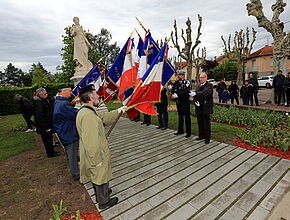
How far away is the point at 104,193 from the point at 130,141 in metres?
3.08

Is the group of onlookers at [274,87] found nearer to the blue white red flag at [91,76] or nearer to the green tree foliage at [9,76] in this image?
the blue white red flag at [91,76]

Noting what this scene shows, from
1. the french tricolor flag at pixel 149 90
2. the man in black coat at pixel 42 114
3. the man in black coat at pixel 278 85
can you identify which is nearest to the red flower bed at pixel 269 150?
the french tricolor flag at pixel 149 90

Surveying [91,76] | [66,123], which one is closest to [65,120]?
[66,123]

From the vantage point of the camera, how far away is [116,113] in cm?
277

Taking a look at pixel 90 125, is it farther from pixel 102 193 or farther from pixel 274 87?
pixel 274 87

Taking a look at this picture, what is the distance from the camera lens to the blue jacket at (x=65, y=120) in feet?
10.4

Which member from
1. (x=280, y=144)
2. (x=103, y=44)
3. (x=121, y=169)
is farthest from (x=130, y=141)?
(x=103, y=44)

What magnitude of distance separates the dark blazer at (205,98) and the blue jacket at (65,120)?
3.48m

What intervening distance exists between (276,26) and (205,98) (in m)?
8.47

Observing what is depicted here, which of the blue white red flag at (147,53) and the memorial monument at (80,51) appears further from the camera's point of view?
the memorial monument at (80,51)

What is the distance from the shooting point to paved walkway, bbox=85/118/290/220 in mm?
Answer: 2369

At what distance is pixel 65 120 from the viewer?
3299 millimetres

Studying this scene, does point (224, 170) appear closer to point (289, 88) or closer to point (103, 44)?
point (289, 88)

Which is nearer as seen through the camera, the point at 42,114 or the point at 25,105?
the point at 42,114
